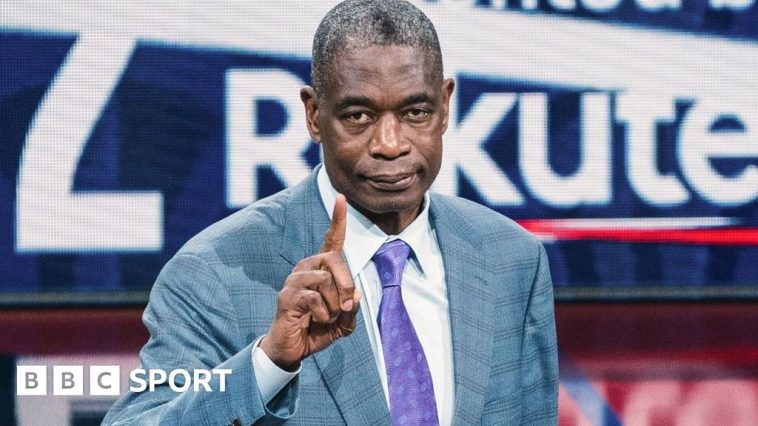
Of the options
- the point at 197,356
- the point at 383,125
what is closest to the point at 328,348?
the point at 197,356

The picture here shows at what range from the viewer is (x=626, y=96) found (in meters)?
3.67

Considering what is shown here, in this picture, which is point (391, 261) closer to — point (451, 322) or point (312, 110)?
point (451, 322)

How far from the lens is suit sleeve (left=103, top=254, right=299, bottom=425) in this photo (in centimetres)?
132

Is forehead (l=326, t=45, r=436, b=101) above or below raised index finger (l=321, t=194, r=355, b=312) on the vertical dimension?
above

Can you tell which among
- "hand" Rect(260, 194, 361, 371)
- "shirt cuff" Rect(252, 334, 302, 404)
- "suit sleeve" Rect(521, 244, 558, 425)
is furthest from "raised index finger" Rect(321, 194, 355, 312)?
"suit sleeve" Rect(521, 244, 558, 425)

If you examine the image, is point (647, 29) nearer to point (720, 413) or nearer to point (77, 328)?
point (720, 413)

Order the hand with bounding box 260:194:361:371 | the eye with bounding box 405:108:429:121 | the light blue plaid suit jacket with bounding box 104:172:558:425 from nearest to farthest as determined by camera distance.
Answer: the hand with bounding box 260:194:361:371
the light blue plaid suit jacket with bounding box 104:172:558:425
the eye with bounding box 405:108:429:121

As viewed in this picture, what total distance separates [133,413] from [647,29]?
263 cm

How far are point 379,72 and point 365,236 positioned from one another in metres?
0.20

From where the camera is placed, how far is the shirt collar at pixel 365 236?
1531 millimetres

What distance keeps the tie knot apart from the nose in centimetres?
13

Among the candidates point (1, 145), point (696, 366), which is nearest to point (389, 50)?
point (696, 366)

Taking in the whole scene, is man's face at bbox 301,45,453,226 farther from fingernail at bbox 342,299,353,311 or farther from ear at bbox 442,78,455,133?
fingernail at bbox 342,299,353,311

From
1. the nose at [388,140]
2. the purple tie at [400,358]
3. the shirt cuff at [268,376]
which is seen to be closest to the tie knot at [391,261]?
the purple tie at [400,358]
